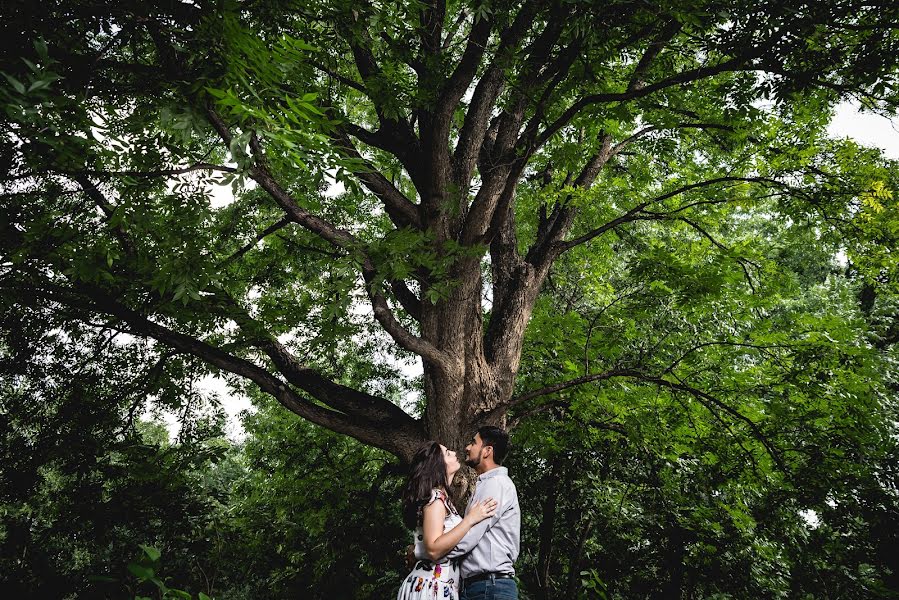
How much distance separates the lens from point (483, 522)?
2.60 meters

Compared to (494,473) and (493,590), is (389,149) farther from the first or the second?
(493,590)

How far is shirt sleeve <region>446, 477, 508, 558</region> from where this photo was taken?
2566mm

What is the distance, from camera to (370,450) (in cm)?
865

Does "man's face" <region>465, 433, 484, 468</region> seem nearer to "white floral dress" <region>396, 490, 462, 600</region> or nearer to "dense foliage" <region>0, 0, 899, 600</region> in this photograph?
"white floral dress" <region>396, 490, 462, 600</region>

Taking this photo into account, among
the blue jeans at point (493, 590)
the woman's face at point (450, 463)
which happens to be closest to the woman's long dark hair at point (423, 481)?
the woman's face at point (450, 463)

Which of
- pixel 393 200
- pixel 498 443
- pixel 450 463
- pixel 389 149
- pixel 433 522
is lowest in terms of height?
Result: pixel 433 522

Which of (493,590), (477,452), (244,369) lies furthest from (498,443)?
(244,369)

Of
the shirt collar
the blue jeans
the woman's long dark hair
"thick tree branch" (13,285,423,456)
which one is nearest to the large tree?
"thick tree branch" (13,285,423,456)

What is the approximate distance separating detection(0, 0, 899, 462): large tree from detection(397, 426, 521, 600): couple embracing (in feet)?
4.33

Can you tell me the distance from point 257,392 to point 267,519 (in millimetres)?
2213

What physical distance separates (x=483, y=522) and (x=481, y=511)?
11 centimetres

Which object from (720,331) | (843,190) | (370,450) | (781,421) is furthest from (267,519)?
(843,190)

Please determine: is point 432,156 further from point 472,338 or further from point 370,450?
point 370,450

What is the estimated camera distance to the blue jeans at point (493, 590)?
8.40 feet
